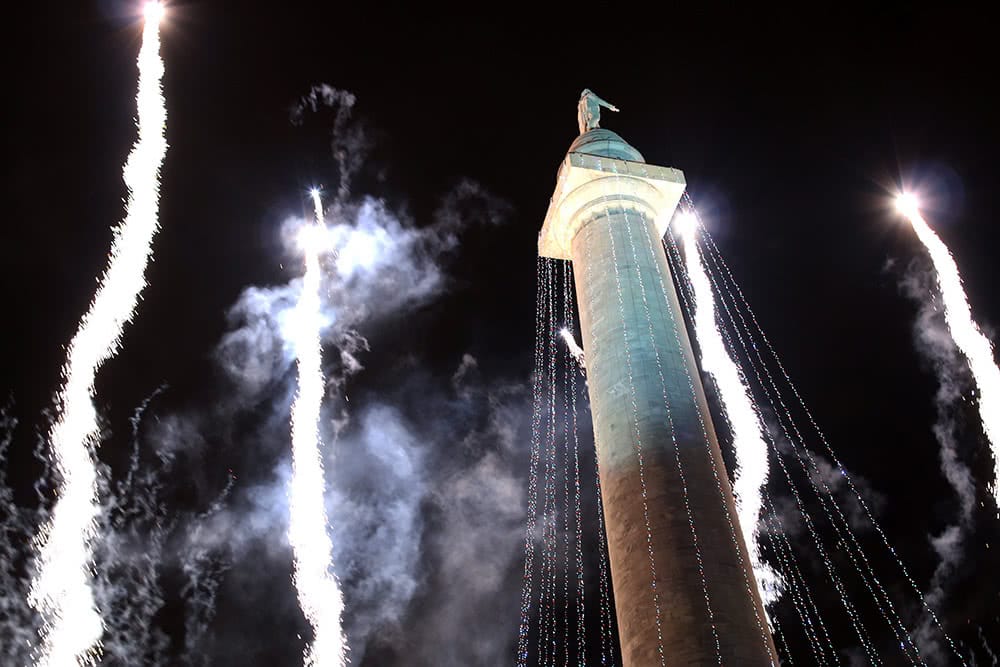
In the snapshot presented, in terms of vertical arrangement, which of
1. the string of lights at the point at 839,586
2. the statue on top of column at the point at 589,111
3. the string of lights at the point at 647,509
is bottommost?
the string of lights at the point at 647,509

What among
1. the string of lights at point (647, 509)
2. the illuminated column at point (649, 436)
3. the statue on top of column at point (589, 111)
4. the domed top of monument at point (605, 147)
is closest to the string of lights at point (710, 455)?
the illuminated column at point (649, 436)

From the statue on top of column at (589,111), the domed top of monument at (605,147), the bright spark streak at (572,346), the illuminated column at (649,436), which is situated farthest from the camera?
the bright spark streak at (572,346)

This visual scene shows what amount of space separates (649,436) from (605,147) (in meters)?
10.5

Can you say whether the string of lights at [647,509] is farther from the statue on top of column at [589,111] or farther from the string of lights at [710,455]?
the statue on top of column at [589,111]

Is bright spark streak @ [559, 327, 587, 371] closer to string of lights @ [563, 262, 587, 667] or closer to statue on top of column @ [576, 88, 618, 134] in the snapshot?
string of lights @ [563, 262, 587, 667]

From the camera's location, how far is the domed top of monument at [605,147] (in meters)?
24.7

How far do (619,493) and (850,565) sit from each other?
2157 cm

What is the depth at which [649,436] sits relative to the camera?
1828 cm

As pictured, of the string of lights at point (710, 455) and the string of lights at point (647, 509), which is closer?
the string of lights at point (647, 509)

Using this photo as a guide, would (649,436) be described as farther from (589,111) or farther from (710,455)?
(589,111)

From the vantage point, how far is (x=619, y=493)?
18094 millimetres

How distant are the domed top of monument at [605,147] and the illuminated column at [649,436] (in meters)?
0.12

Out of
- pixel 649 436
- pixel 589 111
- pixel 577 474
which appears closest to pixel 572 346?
pixel 577 474

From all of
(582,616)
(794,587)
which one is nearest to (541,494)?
(582,616)
